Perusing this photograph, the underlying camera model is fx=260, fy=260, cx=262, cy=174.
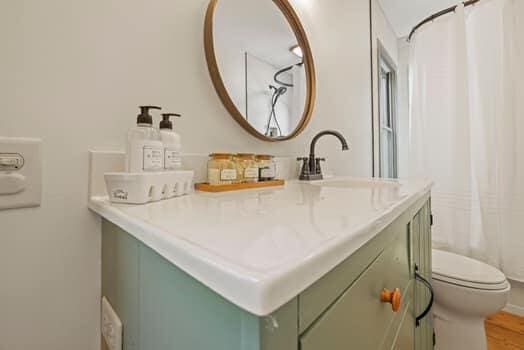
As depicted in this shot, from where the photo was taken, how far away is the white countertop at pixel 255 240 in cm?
18

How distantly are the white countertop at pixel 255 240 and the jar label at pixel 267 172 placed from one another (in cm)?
42

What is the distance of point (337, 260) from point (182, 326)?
0.60 feet

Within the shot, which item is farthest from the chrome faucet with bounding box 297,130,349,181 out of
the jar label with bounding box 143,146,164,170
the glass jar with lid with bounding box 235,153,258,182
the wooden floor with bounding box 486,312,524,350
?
the wooden floor with bounding box 486,312,524,350

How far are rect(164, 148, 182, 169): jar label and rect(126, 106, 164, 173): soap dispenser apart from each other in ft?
0.04

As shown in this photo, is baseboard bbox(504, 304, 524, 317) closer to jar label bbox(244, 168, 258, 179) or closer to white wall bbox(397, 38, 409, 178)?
white wall bbox(397, 38, 409, 178)

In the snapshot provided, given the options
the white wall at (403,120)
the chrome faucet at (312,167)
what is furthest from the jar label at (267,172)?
the white wall at (403,120)

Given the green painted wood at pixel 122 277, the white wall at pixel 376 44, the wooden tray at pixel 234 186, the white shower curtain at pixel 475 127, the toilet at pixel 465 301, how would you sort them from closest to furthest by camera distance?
the green painted wood at pixel 122 277, the wooden tray at pixel 234 186, the toilet at pixel 465 301, the white shower curtain at pixel 475 127, the white wall at pixel 376 44

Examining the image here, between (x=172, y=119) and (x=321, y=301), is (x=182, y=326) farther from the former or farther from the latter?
(x=172, y=119)

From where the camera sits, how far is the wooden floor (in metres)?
1.37

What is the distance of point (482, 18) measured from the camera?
5.30 ft

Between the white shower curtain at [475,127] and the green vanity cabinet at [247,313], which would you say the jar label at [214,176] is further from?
the white shower curtain at [475,127]

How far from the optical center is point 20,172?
0.45 metres

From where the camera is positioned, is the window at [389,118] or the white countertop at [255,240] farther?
the window at [389,118]

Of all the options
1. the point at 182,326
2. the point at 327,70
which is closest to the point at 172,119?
the point at 182,326
